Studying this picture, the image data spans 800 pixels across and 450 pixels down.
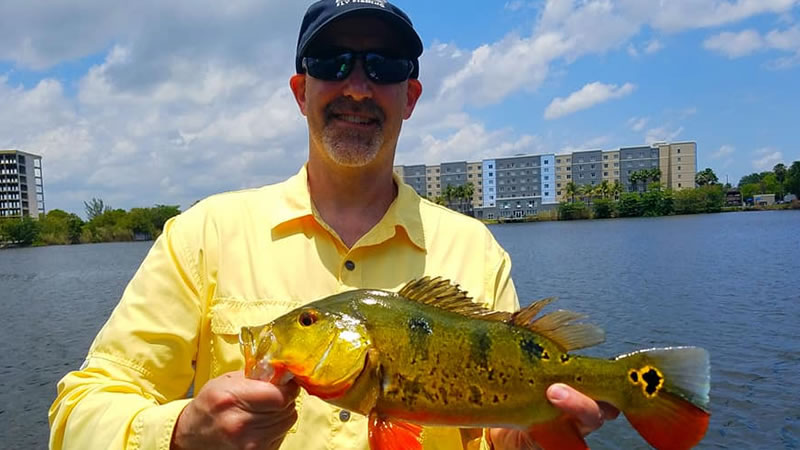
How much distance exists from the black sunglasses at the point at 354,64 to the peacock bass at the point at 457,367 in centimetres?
149

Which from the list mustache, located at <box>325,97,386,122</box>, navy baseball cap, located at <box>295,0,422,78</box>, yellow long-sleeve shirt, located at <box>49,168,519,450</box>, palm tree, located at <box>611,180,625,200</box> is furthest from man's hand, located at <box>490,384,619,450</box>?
palm tree, located at <box>611,180,625,200</box>

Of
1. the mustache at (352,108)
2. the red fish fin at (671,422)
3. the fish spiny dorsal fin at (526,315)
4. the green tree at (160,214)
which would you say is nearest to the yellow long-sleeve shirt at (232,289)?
the mustache at (352,108)

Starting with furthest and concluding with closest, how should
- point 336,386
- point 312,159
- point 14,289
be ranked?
point 14,289, point 312,159, point 336,386

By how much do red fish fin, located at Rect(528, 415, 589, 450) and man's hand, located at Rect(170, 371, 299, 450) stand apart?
3.73ft

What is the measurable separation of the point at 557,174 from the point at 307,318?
169226 millimetres

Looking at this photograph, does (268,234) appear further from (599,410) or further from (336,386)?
(599,410)

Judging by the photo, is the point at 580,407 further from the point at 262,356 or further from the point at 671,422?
the point at 262,356

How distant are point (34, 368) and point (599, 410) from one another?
21.7m

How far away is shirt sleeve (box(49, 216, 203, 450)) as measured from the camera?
2.67 m

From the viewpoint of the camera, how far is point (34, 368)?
19.3 metres

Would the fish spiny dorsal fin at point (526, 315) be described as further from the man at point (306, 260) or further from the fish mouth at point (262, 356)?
the fish mouth at point (262, 356)

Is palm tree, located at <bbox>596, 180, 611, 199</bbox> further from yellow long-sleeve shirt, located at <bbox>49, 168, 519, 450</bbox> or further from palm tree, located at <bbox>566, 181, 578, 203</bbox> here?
yellow long-sleeve shirt, located at <bbox>49, 168, 519, 450</bbox>

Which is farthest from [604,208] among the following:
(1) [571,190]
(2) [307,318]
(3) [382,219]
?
(2) [307,318]

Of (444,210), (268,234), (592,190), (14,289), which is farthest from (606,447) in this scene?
(592,190)
